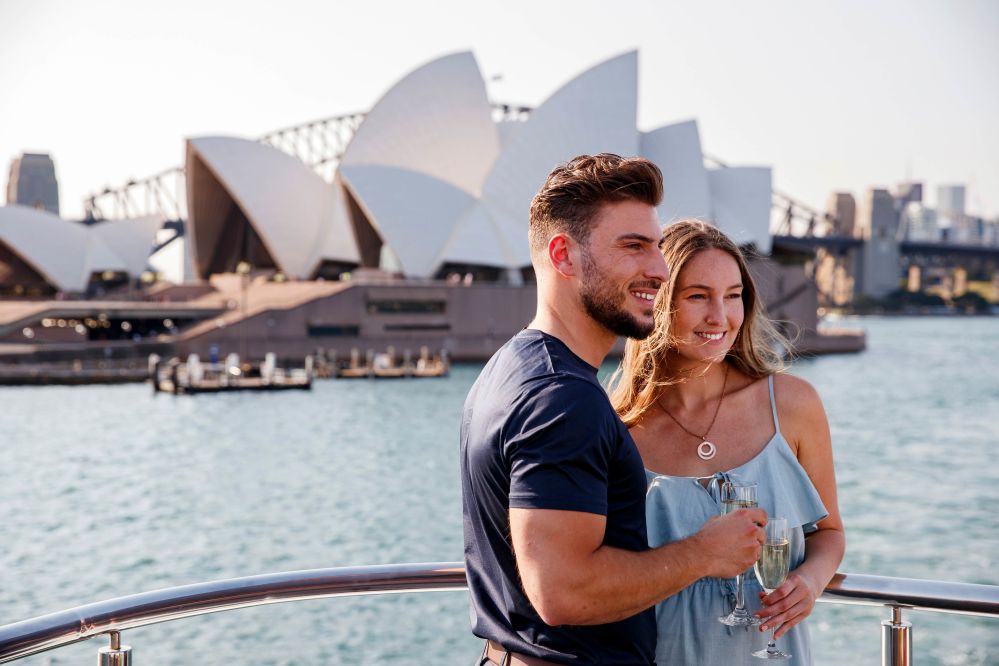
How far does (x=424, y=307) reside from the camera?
3838 centimetres

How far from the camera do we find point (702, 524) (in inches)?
71.9

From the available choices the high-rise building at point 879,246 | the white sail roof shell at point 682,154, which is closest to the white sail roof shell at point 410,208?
the white sail roof shell at point 682,154

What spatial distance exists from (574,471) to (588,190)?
18.0 inches

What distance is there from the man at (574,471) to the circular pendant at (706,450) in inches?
13.8

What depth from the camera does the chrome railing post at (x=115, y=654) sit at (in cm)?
165

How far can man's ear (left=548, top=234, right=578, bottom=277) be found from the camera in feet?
5.20

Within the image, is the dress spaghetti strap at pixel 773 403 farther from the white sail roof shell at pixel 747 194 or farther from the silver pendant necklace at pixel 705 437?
the white sail roof shell at pixel 747 194

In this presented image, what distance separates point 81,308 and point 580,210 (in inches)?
1473

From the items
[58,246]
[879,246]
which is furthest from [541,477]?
[879,246]

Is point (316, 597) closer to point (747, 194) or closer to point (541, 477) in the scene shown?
point (541, 477)

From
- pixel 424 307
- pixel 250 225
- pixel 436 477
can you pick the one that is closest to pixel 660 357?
pixel 436 477

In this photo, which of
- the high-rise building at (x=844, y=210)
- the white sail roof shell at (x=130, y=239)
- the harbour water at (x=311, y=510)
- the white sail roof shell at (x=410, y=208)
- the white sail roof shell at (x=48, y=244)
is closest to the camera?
the harbour water at (x=311, y=510)

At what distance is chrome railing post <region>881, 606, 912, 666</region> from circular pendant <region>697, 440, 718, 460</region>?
440 millimetres

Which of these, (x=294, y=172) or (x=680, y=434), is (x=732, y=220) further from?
(x=680, y=434)
